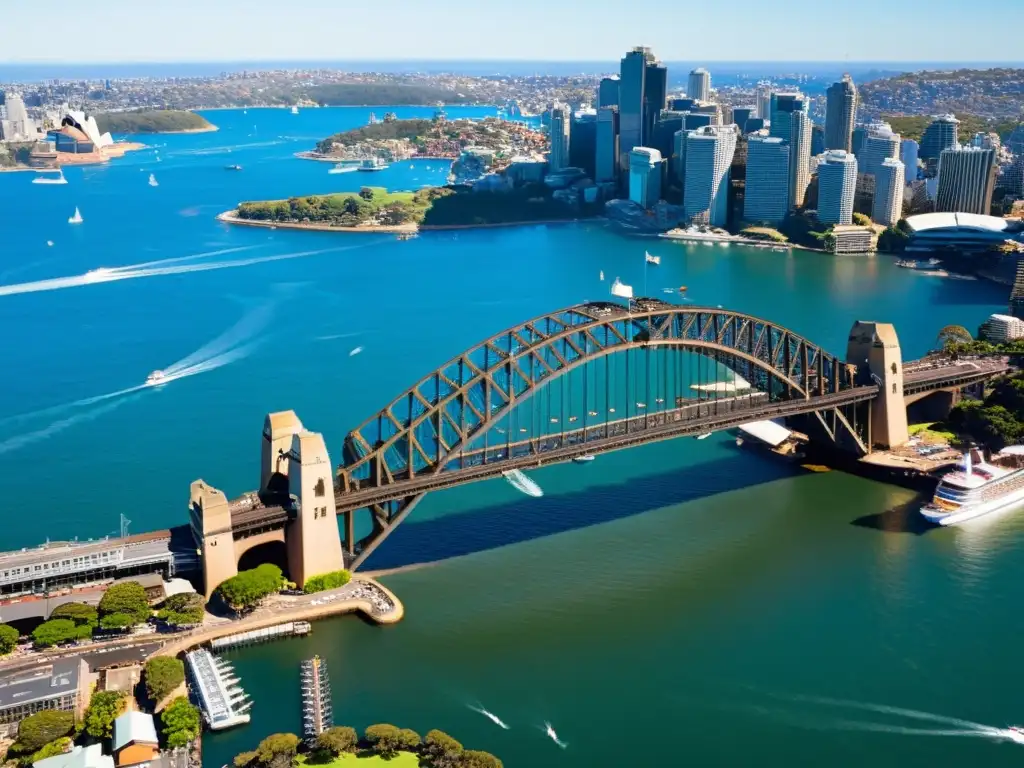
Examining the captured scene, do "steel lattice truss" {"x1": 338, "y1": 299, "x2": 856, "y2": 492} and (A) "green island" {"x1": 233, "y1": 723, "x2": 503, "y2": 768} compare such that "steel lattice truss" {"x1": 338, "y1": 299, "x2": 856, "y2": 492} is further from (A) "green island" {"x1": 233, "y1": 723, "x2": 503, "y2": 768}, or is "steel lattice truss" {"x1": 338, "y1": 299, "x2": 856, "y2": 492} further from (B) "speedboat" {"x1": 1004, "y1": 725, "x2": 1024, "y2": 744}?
(B) "speedboat" {"x1": 1004, "y1": 725, "x2": 1024, "y2": 744}

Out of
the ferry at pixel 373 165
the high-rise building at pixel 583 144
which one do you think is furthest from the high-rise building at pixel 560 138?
the ferry at pixel 373 165

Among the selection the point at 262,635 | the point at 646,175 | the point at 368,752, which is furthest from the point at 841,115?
the point at 368,752

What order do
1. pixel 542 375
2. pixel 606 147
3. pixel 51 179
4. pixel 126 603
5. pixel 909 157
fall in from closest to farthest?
pixel 126 603
pixel 542 375
pixel 909 157
pixel 606 147
pixel 51 179

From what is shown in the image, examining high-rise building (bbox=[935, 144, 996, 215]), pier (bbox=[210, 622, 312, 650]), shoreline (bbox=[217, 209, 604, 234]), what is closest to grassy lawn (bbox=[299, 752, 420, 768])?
pier (bbox=[210, 622, 312, 650])

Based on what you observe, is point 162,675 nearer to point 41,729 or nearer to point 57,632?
point 41,729

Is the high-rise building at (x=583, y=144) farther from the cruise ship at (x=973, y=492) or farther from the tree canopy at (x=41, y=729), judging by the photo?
the tree canopy at (x=41, y=729)
